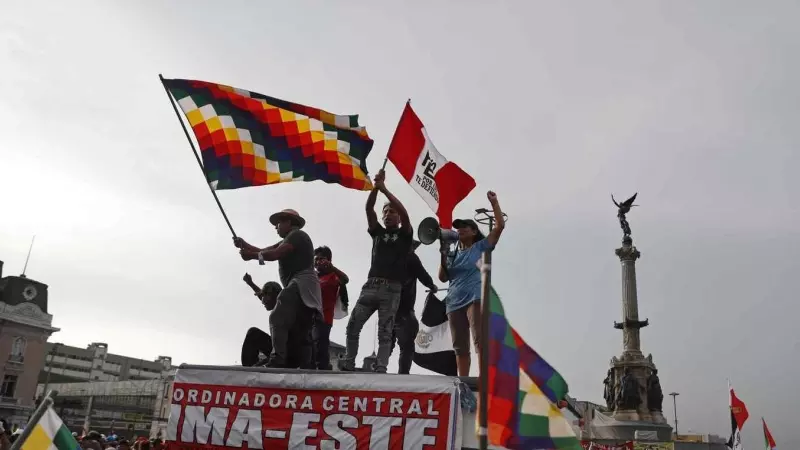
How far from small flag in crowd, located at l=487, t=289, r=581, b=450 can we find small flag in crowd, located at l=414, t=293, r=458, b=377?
3.61 metres

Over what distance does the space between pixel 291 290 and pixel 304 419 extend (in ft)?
5.35

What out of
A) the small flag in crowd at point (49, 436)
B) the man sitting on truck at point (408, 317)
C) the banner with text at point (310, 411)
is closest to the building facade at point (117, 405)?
the man sitting on truck at point (408, 317)

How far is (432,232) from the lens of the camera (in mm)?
7477

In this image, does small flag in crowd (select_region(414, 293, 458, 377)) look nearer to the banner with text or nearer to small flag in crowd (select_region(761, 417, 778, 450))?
the banner with text

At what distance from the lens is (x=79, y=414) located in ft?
251

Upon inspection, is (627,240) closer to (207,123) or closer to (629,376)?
(629,376)

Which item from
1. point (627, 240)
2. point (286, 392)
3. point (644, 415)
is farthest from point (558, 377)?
point (627, 240)

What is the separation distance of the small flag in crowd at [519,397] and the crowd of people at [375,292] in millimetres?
1958

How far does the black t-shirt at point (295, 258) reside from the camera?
6855 millimetres

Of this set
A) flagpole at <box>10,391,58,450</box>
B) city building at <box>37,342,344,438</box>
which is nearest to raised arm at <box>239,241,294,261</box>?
flagpole at <box>10,391,58,450</box>

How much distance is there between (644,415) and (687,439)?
6421 mm

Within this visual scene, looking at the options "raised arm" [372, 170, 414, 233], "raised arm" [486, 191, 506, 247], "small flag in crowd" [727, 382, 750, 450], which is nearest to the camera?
"raised arm" [486, 191, 506, 247]

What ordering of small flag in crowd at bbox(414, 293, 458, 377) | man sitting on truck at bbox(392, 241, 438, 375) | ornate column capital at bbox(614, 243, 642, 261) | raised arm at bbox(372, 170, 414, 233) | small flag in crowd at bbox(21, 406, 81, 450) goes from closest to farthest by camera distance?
small flag in crowd at bbox(21, 406, 81, 450)
raised arm at bbox(372, 170, 414, 233)
man sitting on truck at bbox(392, 241, 438, 375)
small flag in crowd at bbox(414, 293, 458, 377)
ornate column capital at bbox(614, 243, 642, 261)

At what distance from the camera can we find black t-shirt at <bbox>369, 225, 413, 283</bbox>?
23.9 ft
